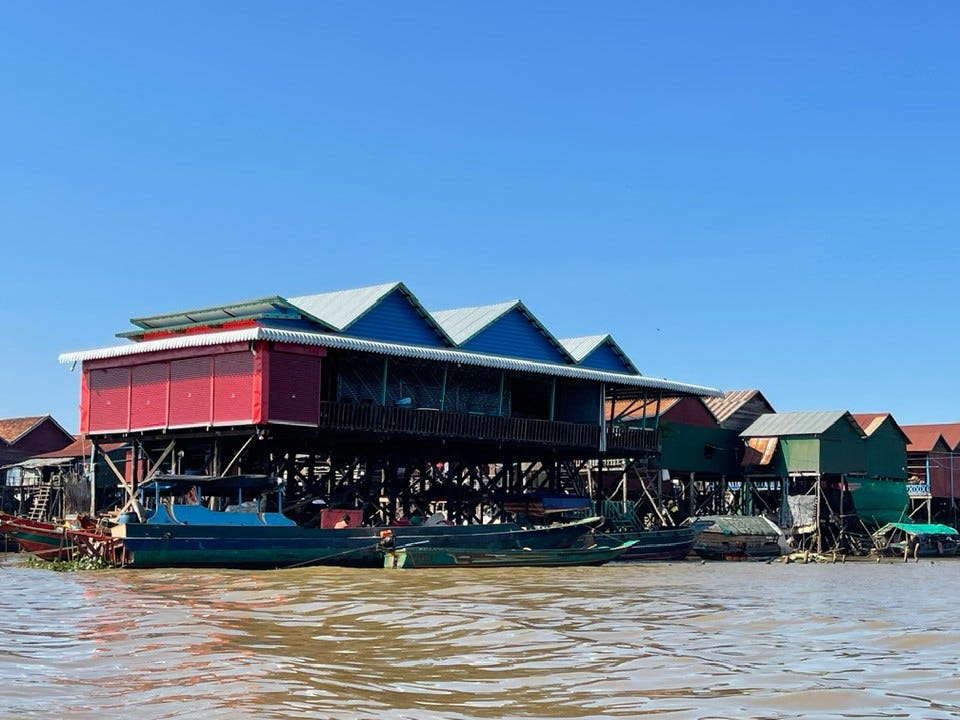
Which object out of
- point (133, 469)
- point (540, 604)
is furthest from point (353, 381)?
point (540, 604)

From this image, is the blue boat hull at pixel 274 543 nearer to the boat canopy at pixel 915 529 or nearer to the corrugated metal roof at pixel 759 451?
the corrugated metal roof at pixel 759 451

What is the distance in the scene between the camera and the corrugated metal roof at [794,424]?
161 feet

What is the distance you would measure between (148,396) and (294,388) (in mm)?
4847

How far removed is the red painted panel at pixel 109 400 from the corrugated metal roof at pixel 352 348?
24.2 inches

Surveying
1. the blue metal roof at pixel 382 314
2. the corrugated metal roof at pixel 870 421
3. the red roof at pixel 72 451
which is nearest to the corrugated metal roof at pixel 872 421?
the corrugated metal roof at pixel 870 421

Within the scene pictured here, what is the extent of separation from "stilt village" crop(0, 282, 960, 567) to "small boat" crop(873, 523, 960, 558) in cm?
19

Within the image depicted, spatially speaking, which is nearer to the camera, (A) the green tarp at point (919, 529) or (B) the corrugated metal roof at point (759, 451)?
(A) the green tarp at point (919, 529)

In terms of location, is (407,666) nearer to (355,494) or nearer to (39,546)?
(39,546)

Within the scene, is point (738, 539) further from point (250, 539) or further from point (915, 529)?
point (250, 539)

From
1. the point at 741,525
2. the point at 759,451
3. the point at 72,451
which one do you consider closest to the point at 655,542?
the point at 741,525

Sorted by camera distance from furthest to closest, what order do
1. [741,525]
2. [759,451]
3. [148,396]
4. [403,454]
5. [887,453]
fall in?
[887,453], [759,451], [741,525], [403,454], [148,396]

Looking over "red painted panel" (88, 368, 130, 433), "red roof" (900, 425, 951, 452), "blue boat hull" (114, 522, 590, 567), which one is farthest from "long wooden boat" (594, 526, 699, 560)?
"red roof" (900, 425, 951, 452)

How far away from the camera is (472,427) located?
3441 centimetres

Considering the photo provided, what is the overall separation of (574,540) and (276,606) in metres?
17.2
